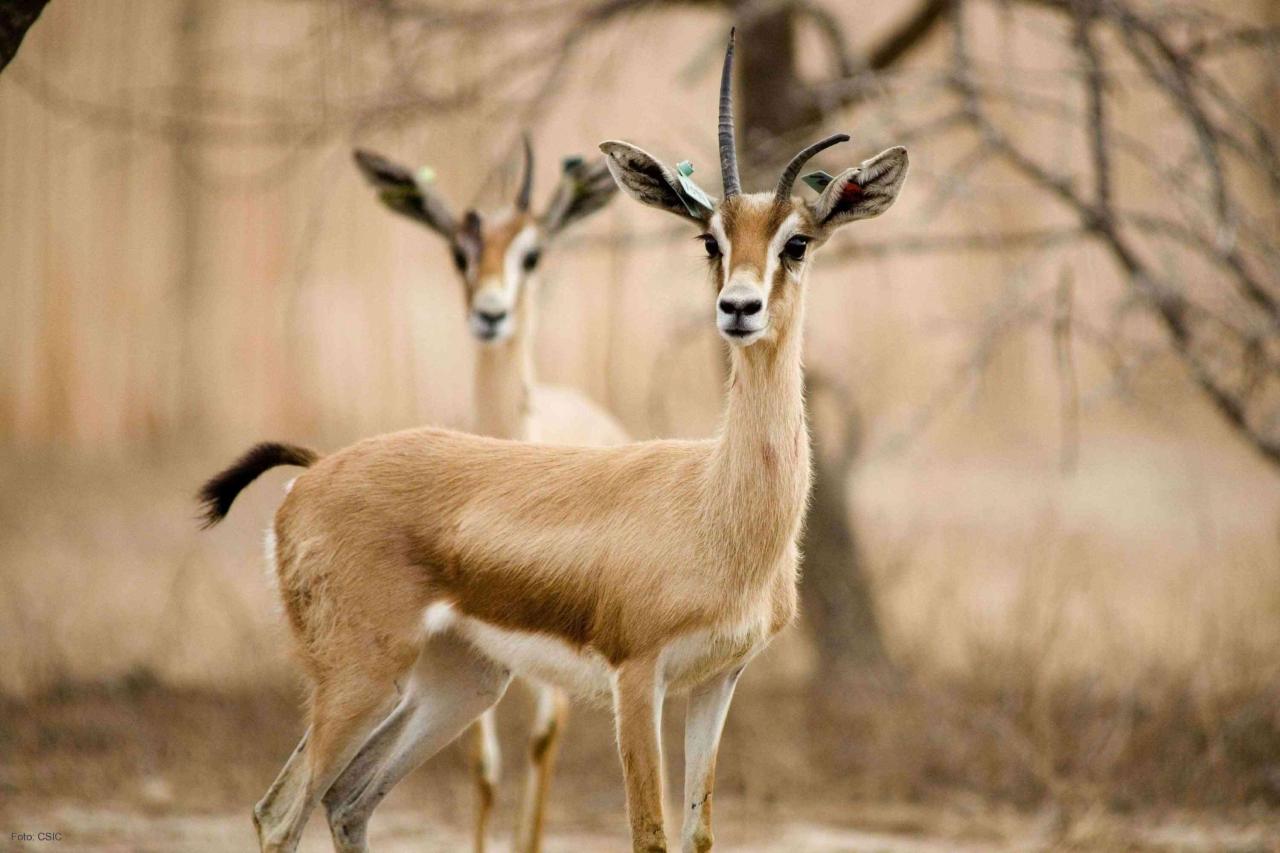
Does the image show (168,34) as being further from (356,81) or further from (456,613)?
(456,613)

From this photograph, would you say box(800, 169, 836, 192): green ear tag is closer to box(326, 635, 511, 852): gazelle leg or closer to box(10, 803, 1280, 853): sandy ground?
box(326, 635, 511, 852): gazelle leg

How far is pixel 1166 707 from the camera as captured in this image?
7.23 meters

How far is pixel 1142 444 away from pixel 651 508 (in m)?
8.35

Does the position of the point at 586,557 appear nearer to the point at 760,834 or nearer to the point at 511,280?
the point at 511,280

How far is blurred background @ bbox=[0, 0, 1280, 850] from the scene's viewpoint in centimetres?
648

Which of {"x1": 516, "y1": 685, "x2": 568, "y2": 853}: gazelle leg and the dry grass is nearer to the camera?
{"x1": 516, "y1": 685, "x2": 568, "y2": 853}: gazelle leg

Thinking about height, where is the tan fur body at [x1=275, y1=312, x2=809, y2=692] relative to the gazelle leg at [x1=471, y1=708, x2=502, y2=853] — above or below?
above

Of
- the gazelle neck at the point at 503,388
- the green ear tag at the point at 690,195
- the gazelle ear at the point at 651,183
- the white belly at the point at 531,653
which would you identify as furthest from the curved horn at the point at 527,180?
the white belly at the point at 531,653

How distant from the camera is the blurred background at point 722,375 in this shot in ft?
21.3

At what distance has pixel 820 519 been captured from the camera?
859 cm

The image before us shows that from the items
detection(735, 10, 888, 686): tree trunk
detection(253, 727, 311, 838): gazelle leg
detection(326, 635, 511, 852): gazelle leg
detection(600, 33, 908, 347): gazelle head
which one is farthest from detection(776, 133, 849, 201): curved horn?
detection(735, 10, 888, 686): tree trunk

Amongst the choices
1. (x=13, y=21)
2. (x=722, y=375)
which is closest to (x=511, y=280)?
(x=722, y=375)

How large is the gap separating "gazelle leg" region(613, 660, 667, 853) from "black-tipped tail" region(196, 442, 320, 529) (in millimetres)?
1356

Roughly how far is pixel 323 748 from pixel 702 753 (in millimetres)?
1053
